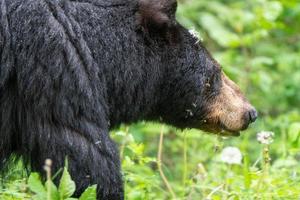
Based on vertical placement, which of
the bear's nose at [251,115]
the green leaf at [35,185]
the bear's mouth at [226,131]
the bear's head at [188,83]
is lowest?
the green leaf at [35,185]

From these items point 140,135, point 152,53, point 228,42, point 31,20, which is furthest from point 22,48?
point 228,42

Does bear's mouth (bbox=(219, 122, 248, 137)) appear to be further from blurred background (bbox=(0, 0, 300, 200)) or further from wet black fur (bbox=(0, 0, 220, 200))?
wet black fur (bbox=(0, 0, 220, 200))

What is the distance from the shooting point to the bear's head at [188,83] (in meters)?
5.36

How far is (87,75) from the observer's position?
494cm

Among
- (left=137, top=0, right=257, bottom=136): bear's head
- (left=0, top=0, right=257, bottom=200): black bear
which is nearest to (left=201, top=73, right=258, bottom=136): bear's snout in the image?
(left=137, top=0, right=257, bottom=136): bear's head

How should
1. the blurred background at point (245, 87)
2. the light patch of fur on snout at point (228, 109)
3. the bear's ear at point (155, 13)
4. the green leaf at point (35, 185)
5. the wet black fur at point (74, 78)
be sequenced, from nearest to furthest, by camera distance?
1. the green leaf at point (35, 185)
2. the wet black fur at point (74, 78)
3. the bear's ear at point (155, 13)
4. the light patch of fur on snout at point (228, 109)
5. the blurred background at point (245, 87)

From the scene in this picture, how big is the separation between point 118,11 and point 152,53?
0.35m

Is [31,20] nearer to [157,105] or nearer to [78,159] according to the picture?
[78,159]

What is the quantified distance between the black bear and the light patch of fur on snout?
187 mm

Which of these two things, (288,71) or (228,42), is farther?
(288,71)

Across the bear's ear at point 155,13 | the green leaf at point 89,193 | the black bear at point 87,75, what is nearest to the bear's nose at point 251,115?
the black bear at point 87,75

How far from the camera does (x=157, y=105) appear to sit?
5.62 m

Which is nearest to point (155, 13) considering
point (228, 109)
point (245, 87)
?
point (228, 109)

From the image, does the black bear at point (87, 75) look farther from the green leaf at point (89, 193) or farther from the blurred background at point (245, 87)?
the blurred background at point (245, 87)
